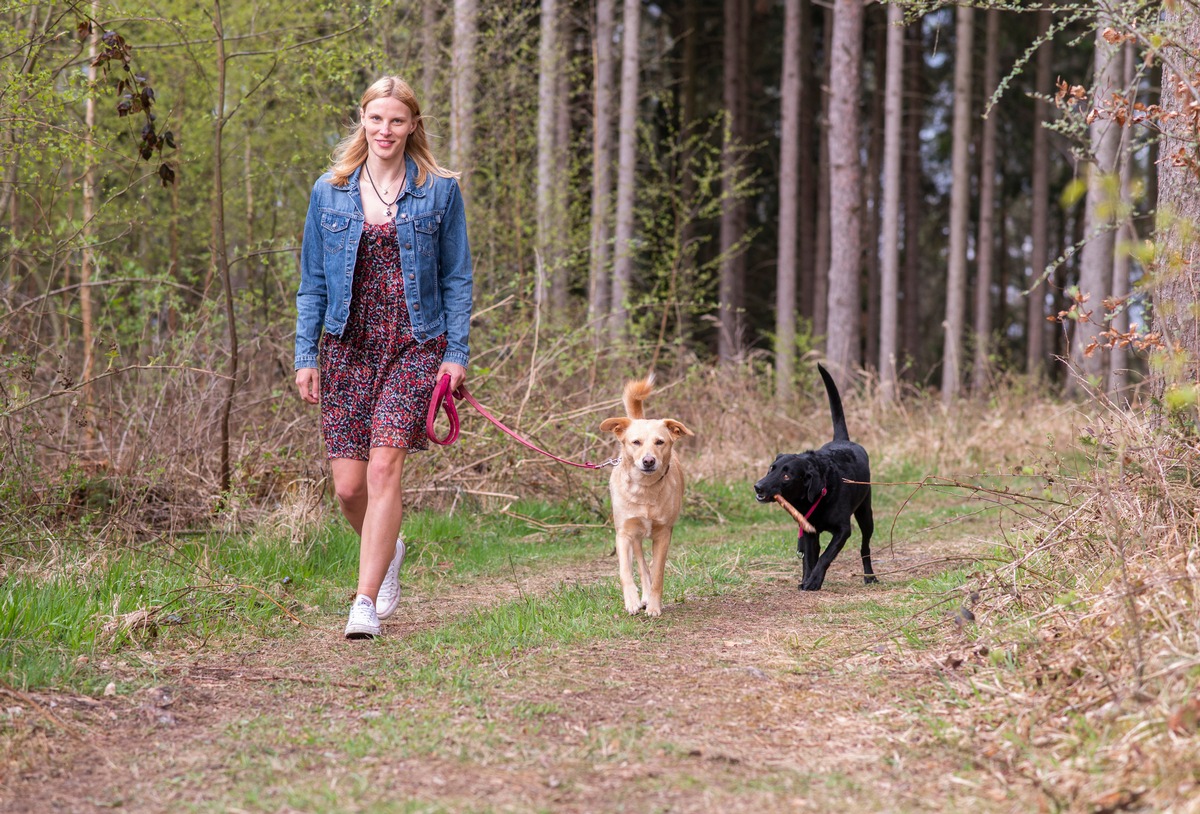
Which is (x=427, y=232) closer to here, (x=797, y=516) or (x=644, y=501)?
(x=644, y=501)

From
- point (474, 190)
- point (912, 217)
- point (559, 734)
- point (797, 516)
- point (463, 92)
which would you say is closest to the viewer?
point (559, 734)

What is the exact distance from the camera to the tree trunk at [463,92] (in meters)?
11.1

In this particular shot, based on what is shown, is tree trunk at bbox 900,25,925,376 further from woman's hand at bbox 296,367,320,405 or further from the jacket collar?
woman's hand at bbox 296,367,320,405

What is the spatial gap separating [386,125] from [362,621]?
219 cm

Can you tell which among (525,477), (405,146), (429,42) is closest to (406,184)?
(405,146)

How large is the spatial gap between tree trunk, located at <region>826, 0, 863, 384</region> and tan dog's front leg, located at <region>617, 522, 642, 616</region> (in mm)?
9901

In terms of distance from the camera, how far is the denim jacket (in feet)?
16.2

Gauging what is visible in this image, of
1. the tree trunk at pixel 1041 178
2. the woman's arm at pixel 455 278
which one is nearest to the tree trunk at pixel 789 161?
the tree trunk at pixel 1041 178

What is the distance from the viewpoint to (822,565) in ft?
20.5

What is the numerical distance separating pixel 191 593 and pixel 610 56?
1341 centimetres

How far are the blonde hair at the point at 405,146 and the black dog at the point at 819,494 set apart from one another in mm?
2454

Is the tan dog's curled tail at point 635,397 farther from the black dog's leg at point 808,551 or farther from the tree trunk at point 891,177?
the tree trunk at point 891,177

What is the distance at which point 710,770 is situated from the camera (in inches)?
126

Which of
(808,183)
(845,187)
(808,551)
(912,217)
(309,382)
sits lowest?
(808,551)
